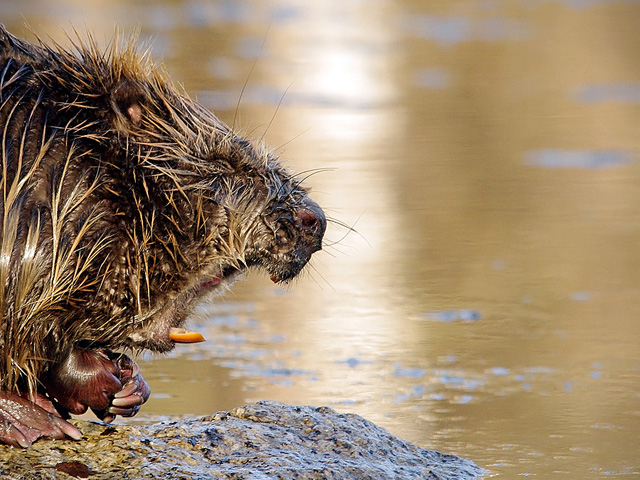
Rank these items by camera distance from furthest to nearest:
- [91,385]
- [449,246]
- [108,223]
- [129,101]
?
[449,246] → [129,101] → [91,385] → [108,223]

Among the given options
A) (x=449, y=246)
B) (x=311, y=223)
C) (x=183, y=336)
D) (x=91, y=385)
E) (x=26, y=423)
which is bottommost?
(x=26, y=423)

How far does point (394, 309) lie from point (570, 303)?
3.12 ft

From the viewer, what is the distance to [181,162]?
13.0ft

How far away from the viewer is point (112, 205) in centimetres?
381

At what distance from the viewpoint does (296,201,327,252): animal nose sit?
405cm

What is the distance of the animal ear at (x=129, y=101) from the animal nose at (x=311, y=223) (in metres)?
0.62

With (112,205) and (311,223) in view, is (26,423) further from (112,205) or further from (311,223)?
(311,223)

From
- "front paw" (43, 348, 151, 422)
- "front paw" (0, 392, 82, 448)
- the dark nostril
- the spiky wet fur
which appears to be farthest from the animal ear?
"front paw" (0, 392, 82, 448)

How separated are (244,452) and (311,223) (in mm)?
795

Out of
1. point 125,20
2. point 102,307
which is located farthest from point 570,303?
point 125,20

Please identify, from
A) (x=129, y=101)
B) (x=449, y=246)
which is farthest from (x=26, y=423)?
(x=449, y=246)

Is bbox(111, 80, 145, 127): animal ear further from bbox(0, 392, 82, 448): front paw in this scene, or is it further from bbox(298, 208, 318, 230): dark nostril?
bbox(0, 392, 82, 448): front paw

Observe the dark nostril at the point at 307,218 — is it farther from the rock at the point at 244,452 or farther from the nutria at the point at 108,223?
the rock at the point at 244,452

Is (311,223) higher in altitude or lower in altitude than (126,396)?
higher
